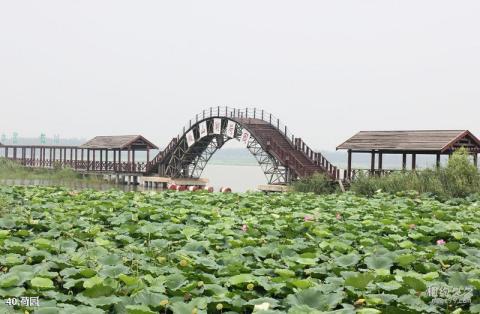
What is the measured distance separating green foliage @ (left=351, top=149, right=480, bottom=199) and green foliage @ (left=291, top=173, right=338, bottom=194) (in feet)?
13.8

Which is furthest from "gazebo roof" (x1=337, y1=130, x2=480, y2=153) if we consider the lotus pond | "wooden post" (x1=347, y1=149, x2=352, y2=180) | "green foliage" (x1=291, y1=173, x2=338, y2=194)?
the lotus pond

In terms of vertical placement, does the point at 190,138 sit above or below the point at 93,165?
above

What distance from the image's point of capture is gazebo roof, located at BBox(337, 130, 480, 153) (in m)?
17.9

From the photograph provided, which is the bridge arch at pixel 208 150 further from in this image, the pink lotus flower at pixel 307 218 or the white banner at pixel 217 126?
the pink lotus flower at pixel 307 218

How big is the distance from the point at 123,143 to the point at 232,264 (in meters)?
30.1

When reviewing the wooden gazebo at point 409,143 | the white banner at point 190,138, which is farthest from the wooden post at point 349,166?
the white banner at point 190,138

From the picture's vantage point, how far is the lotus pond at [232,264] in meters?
3.10

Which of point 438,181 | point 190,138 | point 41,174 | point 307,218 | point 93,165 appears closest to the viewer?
point 307,218

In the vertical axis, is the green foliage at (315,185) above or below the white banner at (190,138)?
below

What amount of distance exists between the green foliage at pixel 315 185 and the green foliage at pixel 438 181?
4.20m

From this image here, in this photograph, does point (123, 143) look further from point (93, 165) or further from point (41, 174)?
point (41, 174)

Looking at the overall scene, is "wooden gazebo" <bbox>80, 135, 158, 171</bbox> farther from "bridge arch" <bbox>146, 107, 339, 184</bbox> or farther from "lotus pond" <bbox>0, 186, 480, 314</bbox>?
"lotus pond" <bbox>0, 186, 480, 314</bbox>

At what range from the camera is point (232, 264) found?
389 cm

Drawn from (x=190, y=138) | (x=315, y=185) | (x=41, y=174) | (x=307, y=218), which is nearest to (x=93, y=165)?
(x=41, y=174)
